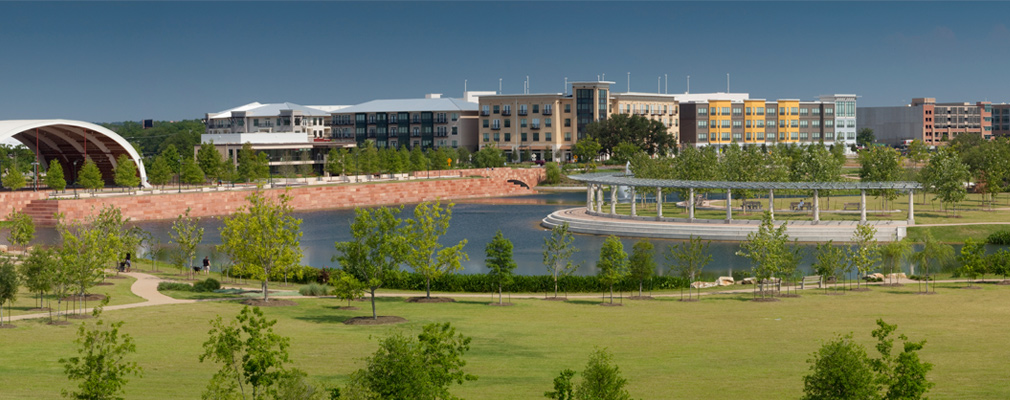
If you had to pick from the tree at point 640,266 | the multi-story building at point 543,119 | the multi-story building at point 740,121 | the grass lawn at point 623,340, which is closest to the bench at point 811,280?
the grass lawn at point 623,340

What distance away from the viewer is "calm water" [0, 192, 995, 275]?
5725 centimetres

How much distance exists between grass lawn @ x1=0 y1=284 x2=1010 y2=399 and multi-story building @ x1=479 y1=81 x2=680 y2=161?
120 m

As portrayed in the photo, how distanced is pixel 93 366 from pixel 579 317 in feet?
68.8

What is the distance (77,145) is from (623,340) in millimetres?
89904

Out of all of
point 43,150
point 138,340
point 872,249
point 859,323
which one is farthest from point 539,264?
point 43,150

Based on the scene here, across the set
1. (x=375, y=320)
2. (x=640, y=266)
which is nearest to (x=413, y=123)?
(x=640, y=266)

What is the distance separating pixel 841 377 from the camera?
17.2 meters

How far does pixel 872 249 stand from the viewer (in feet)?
153

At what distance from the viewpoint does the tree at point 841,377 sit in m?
17.2

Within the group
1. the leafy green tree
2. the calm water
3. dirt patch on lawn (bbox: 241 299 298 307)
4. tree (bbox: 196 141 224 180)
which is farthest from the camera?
tree (bbox: 196 141 224 180)

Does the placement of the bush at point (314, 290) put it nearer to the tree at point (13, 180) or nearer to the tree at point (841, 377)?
the tree at point (841, 377)

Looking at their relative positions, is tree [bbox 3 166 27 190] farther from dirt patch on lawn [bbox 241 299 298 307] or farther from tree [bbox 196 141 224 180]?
dirt patch on lawn [bbox 241 299 298 307]

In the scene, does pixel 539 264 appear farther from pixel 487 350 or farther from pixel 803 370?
pixel 803 370

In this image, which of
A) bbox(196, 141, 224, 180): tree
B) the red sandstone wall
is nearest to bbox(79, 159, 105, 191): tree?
the red sandstone wall
